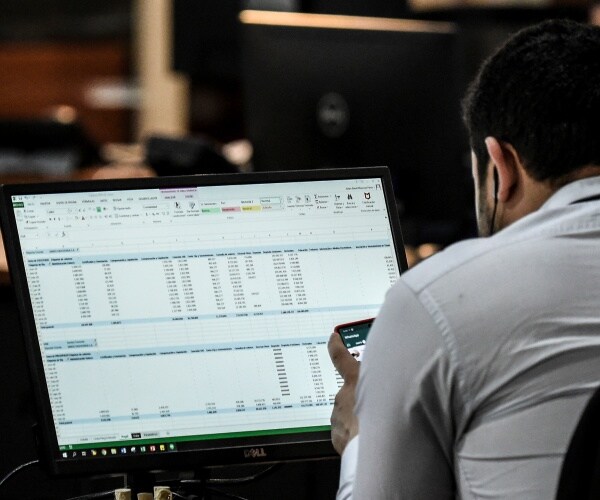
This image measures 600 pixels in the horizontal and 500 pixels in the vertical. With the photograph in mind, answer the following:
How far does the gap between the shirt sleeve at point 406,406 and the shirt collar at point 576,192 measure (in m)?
0.17

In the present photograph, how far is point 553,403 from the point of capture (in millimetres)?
1003

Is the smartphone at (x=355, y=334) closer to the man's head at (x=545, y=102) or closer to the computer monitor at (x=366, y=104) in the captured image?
the man's head at (x=545, y=102)

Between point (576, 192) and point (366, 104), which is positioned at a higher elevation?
point (576, 192)

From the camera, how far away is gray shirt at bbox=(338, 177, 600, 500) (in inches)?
39.1

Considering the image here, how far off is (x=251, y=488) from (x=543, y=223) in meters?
0.66

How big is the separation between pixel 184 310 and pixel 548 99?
495 millimetres

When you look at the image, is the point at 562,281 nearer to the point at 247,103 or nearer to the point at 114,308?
the point at 114,308

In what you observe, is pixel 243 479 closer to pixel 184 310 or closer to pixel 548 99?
pixel 184 310

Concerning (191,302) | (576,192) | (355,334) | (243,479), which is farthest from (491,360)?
(243,479)

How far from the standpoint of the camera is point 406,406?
1010 millimetres

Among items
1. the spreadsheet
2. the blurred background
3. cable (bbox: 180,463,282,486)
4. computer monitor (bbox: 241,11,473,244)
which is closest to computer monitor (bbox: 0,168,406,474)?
the spreadsheet

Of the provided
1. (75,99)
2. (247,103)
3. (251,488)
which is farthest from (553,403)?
(75,99)

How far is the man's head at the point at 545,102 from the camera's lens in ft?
3.41

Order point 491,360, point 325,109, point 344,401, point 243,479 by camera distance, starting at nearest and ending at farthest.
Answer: point 491,360, point 344,401, point 243,479, point 325,109
